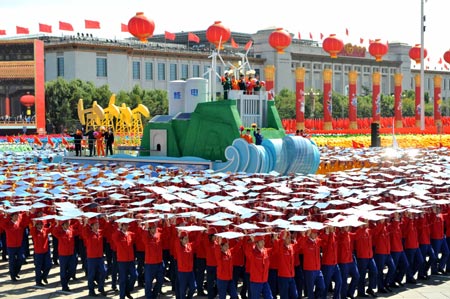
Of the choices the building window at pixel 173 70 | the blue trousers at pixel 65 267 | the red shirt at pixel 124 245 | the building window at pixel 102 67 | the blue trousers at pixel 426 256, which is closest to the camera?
the red shirt at pixel 124 245

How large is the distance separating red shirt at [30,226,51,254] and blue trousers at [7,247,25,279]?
2.66 ft

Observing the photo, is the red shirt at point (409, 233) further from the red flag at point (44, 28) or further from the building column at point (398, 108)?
the red flag at point (44, 28)

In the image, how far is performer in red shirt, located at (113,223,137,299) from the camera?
40.3ft

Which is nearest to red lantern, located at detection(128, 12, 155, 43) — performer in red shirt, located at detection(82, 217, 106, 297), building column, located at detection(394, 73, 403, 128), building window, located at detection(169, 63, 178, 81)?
building column, located at detection(394, 73, 403, 128)

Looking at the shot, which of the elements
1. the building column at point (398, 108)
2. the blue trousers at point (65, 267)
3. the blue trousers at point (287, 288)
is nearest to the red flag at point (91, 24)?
the building column at point (398, 108)

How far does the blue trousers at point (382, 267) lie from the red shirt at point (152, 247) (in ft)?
11.9

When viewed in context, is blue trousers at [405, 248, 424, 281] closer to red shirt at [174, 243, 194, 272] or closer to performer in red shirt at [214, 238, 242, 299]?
performer in red shirt at [214, 238, 242, 299]

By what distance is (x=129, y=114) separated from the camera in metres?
37.8

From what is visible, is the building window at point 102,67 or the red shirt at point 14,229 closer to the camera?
the red shirt at point 14,229

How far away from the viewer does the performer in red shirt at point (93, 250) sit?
12703mm

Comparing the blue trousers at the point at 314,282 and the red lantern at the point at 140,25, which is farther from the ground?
the red lantern at the point at 140,25

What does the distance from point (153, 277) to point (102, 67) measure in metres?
62.3

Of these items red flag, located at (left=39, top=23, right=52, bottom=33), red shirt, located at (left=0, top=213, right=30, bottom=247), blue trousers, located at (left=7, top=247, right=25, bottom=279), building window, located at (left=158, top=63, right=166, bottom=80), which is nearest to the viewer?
red shirt, located at (left=0, top=213, right=30, bottom=247)

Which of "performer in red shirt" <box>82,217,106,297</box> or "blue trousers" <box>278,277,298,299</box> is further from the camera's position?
"performer in red shirt" <box>82,217,106,297</box>
